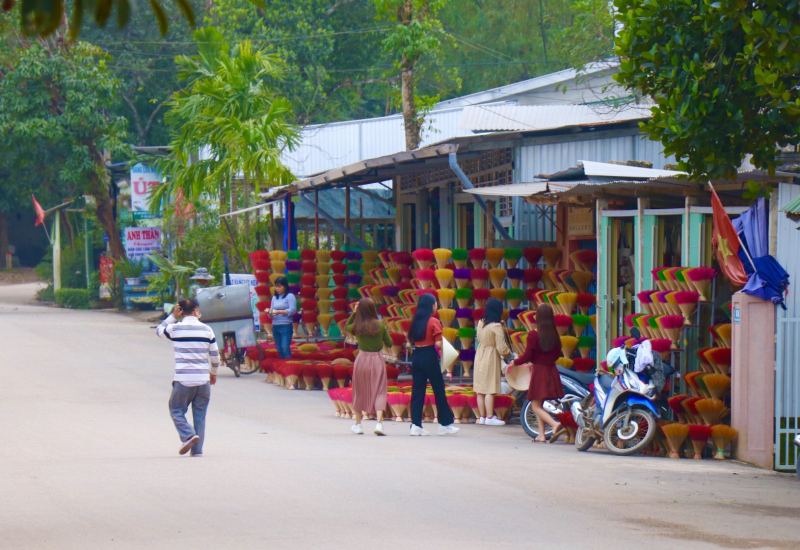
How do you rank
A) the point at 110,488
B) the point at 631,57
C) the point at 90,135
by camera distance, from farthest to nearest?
1. the point at 90,135
2. the point at 631,57
3. the point at 110,488

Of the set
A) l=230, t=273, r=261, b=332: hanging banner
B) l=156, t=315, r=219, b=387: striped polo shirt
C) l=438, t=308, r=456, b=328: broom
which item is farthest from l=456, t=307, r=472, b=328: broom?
l=230, t=273, r=261, b=332: hanging banner

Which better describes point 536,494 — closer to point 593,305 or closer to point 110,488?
point 110,488

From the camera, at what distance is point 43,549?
6262 millimetres

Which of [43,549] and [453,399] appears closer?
[43,549]

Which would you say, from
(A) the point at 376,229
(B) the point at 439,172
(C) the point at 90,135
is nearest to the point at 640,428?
(B) the point at 439,172

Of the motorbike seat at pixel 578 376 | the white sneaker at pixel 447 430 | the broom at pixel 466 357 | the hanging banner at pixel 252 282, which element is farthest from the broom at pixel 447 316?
the hanging banner at pixel 252 282

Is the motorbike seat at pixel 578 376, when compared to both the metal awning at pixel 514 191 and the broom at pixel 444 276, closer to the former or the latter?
the metal awning at pixel 514 191

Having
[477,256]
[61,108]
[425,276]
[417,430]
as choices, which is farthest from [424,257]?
[61,108]

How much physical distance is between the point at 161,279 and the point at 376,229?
6613mm

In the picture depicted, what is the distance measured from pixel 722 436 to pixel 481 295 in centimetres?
463

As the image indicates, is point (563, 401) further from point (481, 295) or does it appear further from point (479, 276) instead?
point (479, 276)

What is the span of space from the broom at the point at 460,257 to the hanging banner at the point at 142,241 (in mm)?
21322

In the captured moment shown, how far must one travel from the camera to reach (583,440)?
440 inches

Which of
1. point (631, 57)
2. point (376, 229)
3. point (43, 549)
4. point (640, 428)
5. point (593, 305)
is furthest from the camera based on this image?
point (376, 229)
